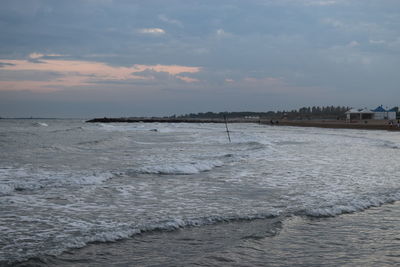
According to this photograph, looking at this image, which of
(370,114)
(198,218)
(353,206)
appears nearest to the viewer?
(198,218)

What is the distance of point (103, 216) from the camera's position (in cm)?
637

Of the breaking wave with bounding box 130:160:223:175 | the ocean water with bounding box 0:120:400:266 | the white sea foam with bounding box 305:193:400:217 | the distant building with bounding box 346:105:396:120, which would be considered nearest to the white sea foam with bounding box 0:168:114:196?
the ocean water with bounding box 0:120:400:266

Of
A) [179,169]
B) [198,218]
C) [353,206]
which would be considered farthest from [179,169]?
[353,206]

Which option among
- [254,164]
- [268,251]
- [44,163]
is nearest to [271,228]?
[268,251]

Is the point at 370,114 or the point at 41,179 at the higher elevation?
the point at 370,114

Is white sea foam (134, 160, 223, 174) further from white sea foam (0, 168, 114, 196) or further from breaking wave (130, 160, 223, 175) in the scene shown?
white sea foam (0, 168, 114, 196)

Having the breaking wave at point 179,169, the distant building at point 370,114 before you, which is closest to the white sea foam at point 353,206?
the breaking wave at point 179,169

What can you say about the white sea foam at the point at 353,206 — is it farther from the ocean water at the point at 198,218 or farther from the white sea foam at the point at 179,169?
the white sea foam at the point at 179,169

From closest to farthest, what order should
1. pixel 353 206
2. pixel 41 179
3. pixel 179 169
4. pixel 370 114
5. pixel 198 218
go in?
pixel 198 218, pixel 353 206, pixel 41 179, pixel 179 169, pixel 370 114

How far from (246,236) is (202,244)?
27.0 inches

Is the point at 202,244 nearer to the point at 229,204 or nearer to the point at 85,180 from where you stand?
the point at 229,204

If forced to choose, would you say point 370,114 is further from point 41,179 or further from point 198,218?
point 198,218

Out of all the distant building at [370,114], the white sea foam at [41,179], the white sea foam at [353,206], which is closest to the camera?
the white sea foam at [353,206]

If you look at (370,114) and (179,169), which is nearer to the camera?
(179,169)
